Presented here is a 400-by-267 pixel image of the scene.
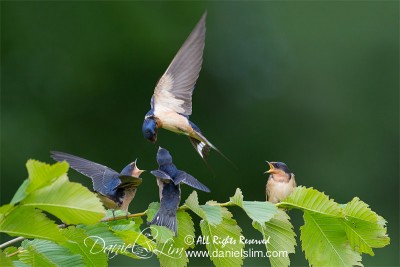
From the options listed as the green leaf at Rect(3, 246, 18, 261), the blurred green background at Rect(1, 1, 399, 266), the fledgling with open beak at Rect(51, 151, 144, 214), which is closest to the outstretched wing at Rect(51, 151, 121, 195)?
the fledgling with open beak at Rect(51, 151, 144, 214)

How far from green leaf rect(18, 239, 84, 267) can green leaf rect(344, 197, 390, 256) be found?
0.87 m

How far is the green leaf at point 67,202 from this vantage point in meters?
2.34

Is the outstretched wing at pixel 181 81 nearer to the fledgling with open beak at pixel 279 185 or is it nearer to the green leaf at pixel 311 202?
the fledgling with open beak at pixel 279 185

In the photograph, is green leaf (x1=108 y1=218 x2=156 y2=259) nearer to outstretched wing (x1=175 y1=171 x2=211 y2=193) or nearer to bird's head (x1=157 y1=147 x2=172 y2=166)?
outstretched wing (x1=175 y1=171 x2=211 y2=193)

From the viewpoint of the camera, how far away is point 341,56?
18156mm

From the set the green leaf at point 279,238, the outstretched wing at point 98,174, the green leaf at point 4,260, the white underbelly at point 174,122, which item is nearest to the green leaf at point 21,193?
the green leaf at point 4,260

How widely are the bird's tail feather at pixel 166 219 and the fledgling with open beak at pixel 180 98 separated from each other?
79cm

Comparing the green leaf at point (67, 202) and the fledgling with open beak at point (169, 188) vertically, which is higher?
the green leaf at point (67, 202)

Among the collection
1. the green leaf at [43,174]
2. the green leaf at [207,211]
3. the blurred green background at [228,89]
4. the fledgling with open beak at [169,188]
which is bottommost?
the blurred green background at [228,89]

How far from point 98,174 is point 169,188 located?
0.43 metres

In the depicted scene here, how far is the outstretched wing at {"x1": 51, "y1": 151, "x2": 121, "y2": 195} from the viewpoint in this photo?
3.47 m

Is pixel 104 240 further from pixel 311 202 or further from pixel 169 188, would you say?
pixel 311 202

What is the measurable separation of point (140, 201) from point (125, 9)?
179 inches

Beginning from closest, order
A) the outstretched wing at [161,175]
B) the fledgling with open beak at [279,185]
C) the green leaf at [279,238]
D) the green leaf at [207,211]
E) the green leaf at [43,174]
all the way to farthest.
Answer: the green leaf at [43,174] < the green leaf at [207,211] < the green leaf at [279,238] < the outstretched wing at [161,175] < the fledgling with open beak at [279,185]
